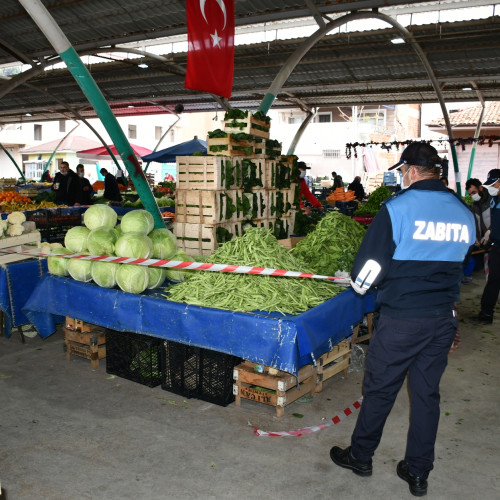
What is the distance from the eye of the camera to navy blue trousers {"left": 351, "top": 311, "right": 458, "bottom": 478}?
3.54 m

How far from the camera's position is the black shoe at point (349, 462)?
395 centimetres

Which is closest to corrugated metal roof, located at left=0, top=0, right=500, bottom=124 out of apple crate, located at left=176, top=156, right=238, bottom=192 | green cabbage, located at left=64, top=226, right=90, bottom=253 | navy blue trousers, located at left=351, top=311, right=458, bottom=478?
apple crate, located at left=176, top=156, right=238, bottom=192

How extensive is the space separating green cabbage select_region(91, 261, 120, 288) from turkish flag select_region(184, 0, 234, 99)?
11.2 ft

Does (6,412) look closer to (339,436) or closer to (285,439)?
(285,439)

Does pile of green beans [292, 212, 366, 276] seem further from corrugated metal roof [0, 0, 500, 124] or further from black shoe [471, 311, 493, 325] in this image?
corrugated metal roof [0, 0, 500, 124]

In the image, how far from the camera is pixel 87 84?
8.00 metres

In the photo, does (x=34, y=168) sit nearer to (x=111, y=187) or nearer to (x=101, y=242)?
(x=111, y=187)

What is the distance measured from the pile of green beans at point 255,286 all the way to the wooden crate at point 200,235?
2821mm

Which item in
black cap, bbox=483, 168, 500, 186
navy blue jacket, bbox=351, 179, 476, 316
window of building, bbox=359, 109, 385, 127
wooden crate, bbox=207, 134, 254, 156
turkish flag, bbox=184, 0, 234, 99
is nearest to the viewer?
navy blue jacket, bbox=351, 179, 476, 316

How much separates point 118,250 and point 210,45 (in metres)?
4.08

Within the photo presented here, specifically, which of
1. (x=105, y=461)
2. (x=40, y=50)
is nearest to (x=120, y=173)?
(x=40, y=50)

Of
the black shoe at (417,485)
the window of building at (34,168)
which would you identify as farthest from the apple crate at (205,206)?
the window of building at (34,168)

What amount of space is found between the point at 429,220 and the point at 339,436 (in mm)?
2207

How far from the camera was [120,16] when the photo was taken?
496 inches
